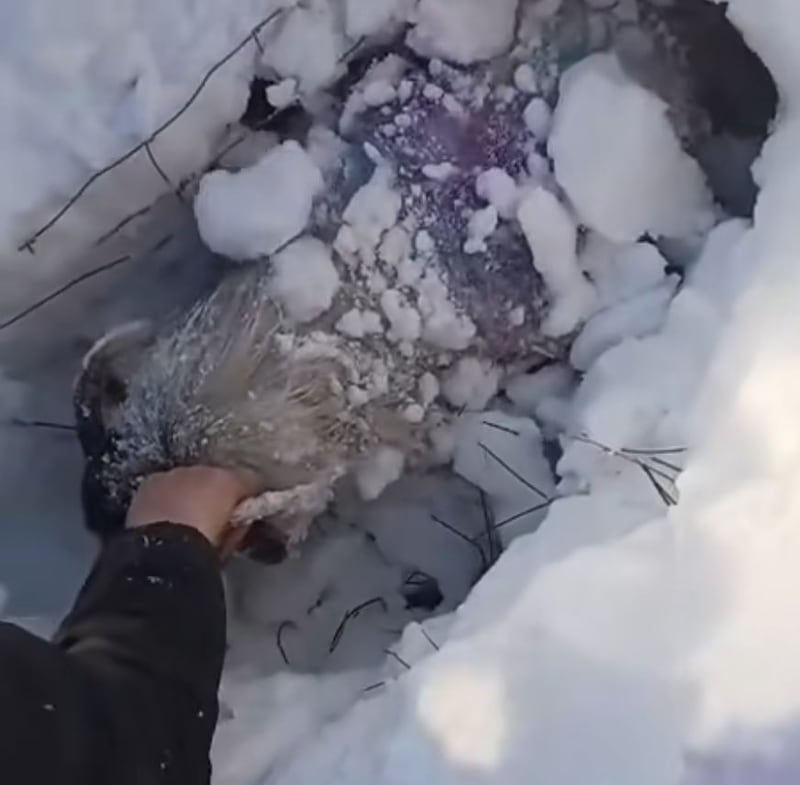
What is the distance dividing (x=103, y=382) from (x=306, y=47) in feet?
1.11

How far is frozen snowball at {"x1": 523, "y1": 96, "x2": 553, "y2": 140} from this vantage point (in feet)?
4.38

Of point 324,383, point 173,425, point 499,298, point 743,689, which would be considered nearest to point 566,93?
point 499,298

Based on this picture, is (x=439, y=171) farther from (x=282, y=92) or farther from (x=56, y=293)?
(x=56, y=293)

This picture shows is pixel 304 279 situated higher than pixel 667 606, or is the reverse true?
pixel 304 279

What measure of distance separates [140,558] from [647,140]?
549mm

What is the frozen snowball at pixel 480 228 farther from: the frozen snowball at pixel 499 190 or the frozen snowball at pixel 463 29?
the frozen snowball at pixel 463 29

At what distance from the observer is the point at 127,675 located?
1.08 m

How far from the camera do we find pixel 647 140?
130 centimetres

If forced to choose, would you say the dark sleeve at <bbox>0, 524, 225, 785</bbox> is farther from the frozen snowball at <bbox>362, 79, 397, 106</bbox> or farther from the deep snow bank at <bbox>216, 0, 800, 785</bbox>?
the frozen snowball at <bbox>362, 79, 397, 106</bbox>

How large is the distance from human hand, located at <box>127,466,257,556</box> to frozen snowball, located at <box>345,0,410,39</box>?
0.39m

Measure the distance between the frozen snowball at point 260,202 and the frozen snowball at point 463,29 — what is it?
15cm

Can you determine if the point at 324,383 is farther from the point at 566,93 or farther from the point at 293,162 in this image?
the point at 566,93

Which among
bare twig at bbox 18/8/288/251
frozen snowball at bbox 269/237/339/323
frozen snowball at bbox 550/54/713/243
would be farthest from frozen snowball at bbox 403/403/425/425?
bare twig at bbox 18/8/288/251

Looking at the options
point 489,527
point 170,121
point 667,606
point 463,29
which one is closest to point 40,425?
point 170,121
